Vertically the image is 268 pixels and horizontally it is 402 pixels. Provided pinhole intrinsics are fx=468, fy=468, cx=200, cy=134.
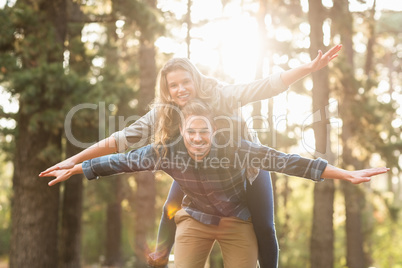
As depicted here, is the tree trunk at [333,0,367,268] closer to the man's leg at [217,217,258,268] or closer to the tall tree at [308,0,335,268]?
the tall tree at [308,0,335,268]

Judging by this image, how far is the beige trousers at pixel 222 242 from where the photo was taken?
11.3 feet

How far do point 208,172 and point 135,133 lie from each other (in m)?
0.74

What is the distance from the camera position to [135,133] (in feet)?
12.0

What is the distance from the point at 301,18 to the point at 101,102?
7.59 metres

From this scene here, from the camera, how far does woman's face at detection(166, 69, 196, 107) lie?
3.57 m

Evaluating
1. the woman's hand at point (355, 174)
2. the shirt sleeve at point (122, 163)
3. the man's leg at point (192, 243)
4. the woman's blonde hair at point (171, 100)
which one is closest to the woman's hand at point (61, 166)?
the shirt sleeve at point (122, 163)

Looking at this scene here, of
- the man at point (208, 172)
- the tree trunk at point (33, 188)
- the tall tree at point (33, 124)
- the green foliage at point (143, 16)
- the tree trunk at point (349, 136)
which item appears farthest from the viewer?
the tree trunk at point (349, 136)

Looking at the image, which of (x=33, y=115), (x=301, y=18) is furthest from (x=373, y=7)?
(x=33, y=115)

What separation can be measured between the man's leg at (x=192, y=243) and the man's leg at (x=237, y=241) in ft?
0.29

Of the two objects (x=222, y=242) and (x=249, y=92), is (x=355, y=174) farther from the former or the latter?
(x=222, y=242)

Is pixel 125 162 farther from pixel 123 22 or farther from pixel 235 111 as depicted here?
pixel 123 22

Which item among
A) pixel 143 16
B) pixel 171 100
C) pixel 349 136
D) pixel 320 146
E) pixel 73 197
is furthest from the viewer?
pixel 349 136

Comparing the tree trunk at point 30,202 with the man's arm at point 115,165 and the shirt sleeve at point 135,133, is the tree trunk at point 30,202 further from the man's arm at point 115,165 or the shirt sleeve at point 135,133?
the man's arm at point 115,165

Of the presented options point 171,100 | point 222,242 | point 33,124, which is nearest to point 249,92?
point 171,100
